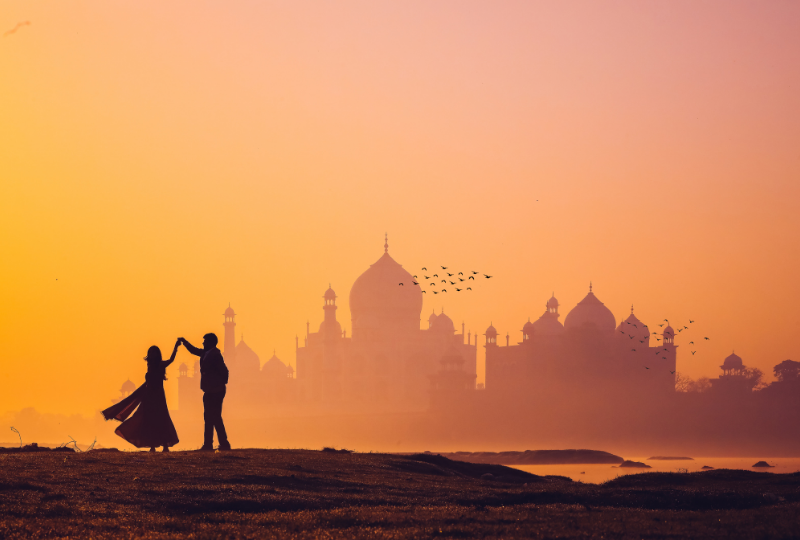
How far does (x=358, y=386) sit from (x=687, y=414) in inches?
1068

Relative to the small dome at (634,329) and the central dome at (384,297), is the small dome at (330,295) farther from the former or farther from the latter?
the small dome at (634,329)

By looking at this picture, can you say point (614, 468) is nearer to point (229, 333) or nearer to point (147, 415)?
point (147, 415)

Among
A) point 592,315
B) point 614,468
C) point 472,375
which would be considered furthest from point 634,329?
point 614,468

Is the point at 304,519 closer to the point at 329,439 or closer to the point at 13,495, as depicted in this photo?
the point at 13,495

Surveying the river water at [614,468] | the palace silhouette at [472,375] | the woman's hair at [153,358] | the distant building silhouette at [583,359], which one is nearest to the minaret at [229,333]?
the palace silhouette at [472,375]

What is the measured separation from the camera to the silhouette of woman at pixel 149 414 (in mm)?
14844

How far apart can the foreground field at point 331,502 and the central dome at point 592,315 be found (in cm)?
5543

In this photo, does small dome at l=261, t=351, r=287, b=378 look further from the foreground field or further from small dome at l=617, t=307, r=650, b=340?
the foreground field

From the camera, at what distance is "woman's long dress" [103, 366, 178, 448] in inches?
584

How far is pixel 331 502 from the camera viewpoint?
9.88 m

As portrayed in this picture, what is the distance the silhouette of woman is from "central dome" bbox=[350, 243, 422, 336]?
60.3 meters

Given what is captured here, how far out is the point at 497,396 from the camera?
6381 cm

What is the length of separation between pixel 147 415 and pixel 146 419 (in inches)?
2.5

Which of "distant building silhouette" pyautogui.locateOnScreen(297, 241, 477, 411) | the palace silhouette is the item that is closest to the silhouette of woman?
the palace silhouette
